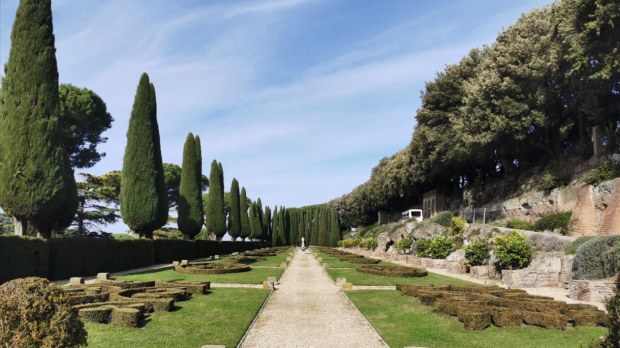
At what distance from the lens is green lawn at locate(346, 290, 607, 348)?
8.62 m

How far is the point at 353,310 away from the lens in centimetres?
1235

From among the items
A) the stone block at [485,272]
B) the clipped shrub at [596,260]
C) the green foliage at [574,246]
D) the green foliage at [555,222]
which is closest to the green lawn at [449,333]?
the clipped shrub at [596,260]

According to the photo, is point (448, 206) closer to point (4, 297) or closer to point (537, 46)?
point (537, 46)

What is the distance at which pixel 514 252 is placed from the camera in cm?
1938

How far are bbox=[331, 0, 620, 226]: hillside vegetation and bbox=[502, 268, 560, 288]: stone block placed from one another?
43.9 ft

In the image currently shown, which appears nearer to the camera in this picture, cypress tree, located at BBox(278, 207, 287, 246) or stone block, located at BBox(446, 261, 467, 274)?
stone block, located at BBox(446, 261, 467, 274)

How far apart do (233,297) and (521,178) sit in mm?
33787

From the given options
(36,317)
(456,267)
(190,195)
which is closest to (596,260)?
(456,267)

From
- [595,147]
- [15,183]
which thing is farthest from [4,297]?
[595,147]

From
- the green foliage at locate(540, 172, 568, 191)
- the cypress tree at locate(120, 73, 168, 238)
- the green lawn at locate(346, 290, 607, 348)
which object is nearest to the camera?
the green lawn at locate(346, 290, 607, 348)

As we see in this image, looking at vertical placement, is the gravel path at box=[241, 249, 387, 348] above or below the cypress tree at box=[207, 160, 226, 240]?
below

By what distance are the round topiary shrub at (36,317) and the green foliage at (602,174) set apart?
94.0 feet

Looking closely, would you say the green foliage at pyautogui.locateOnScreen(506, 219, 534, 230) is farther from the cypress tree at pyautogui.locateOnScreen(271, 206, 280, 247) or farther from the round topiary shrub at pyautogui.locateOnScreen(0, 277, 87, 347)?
the cypress tree at pyautogui.locateOnScreen(271, 206, 280, 247)

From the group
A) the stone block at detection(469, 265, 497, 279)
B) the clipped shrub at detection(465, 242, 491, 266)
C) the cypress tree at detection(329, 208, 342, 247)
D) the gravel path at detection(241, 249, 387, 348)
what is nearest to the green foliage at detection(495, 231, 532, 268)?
the stone block at detection(469, 265, 497, 279)
